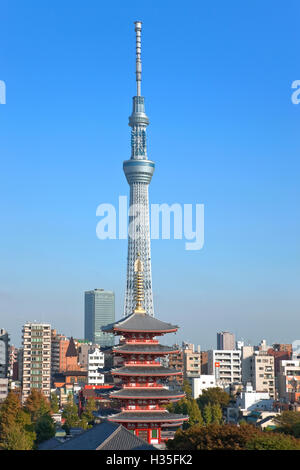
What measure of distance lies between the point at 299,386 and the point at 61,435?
48271 millimetres

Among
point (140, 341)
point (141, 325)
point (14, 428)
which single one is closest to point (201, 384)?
point (140, 341)

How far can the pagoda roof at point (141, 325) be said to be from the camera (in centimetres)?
6531

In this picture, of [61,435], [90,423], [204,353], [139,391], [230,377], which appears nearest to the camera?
[139,391]

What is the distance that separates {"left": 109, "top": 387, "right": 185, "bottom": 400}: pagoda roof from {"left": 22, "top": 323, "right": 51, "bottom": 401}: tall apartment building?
7344 centimetres

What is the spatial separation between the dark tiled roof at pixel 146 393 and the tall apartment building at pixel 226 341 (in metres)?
121

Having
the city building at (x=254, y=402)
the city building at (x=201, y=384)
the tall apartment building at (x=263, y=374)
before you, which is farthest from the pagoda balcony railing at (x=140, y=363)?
the tall apartment building at (x=263, y=374)

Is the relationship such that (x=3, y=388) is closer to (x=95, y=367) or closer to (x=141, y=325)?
(x=95, y=367)

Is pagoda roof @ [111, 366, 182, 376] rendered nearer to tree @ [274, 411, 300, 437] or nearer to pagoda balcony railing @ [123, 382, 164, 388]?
pagoda balcony railing @ [123, 382, 164, 388]

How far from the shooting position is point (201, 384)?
117 m

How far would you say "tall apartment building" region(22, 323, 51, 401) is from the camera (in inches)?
5330

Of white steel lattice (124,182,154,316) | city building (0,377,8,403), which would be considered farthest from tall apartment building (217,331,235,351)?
city building (0,377,8,403)

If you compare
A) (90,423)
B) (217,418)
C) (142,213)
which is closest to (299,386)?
(217,418)

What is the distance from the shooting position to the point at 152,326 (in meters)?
66.4
